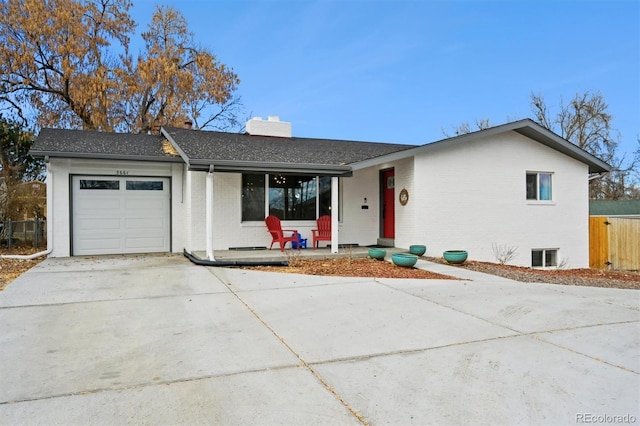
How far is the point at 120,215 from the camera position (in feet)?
37.6

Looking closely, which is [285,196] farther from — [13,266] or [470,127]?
[470,127]

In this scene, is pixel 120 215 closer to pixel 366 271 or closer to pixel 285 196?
pixel 285 196

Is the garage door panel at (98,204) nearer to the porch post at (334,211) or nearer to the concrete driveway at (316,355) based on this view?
the concrete driveway at (316,355)

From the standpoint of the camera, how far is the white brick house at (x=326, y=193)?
10.8 m

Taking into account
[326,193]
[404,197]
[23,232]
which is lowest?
[23,232]

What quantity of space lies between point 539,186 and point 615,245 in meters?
3.57

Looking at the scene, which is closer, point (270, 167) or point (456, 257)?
point (456, 257)

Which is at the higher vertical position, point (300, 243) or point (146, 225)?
point (146, 225)

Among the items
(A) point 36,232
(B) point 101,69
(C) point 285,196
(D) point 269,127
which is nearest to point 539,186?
(C) point 285,196

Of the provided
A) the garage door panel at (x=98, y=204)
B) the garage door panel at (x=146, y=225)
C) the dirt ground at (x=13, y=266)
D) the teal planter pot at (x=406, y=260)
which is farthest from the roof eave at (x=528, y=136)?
the dirt ground at (x=13, y=266)

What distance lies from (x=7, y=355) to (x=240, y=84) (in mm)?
21073

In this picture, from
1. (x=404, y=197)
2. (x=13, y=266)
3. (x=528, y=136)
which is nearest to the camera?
(x=13, y=266)

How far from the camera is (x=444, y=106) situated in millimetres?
27859

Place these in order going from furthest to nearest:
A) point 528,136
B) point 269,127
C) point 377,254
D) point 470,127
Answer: point 470,127 → point 269,127 → point 528,136 → point 377,254
